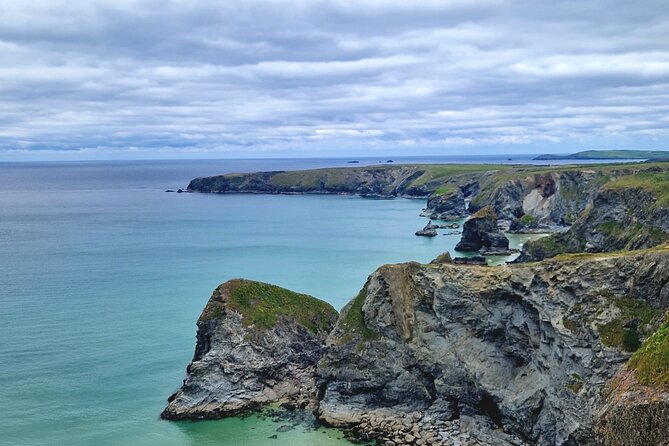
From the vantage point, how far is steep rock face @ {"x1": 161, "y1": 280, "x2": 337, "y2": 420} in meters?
48.2

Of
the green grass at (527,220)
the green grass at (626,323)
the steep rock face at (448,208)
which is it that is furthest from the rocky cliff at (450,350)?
the steep rock face at (448,208)

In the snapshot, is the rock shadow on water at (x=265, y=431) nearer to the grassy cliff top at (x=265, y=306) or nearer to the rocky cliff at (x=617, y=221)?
the grassy cliff top at (x=265, y=306)

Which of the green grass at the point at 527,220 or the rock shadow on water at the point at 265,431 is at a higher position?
the green grass at the point at 527,220

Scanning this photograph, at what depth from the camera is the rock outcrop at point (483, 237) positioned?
116 m

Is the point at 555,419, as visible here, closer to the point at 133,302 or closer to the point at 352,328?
the point at 352,328

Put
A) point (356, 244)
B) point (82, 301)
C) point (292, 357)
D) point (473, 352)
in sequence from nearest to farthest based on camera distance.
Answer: point (473, 352), point (292, 357), point (82, 301), point (356, 244)

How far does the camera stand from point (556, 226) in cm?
14888

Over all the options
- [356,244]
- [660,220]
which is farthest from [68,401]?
[356,244]

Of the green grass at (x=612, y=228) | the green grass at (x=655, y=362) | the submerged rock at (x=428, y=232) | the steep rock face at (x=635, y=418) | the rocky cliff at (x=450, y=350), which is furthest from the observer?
the submerged rock at (x=428, y=232)

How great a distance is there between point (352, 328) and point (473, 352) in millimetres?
9937

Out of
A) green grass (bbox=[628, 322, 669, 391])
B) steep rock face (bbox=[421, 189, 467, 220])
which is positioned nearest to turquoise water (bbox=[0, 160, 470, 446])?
steep rock face (bbox=[421, 189, 467, 220])

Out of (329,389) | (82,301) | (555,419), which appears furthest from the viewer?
(82,301)

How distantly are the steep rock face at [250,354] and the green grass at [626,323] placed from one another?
22.2 m

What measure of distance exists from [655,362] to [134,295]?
6998 cm
